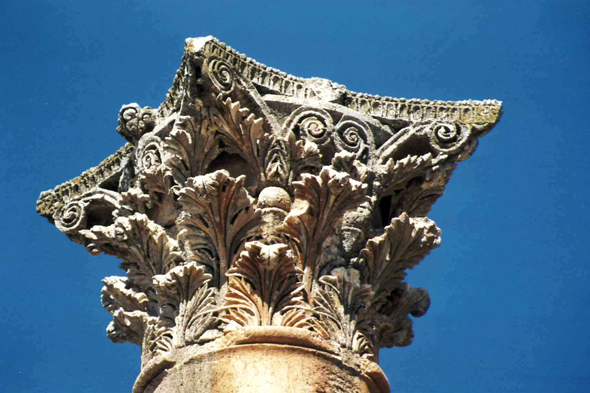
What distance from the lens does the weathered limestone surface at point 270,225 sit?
382 inches

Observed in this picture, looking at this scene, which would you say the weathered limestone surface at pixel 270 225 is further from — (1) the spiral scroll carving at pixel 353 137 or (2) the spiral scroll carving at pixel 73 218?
(2) the spiral scroll carving at pixel 73 218

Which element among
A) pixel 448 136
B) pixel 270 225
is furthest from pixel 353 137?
pixel 270 225

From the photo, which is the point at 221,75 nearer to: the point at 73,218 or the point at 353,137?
the point at 353,137

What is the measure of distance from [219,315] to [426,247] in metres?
2.16

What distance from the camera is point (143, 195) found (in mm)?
11062

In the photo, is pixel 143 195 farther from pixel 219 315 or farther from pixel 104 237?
pixel 219 315

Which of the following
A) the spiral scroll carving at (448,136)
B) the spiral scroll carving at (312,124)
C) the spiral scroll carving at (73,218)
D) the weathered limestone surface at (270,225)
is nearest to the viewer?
the weathered limestone surface at (270,225)

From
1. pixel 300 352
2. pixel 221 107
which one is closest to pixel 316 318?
pixel 300 352

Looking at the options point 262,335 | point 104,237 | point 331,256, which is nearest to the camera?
point 262,335

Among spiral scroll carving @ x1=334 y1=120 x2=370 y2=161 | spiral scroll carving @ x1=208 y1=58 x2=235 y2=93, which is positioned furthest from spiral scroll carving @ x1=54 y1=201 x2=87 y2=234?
spiral scroll carving @ x1=334 y1=120 x2=370 y2=161

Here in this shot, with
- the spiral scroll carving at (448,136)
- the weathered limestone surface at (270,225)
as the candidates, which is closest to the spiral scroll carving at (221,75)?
the weathered limestone surface at (270,225)

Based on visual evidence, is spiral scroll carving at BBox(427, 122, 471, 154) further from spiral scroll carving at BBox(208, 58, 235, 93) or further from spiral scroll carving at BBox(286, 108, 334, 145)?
spiral scroll carving at BBox(208, 58, 235, 93)

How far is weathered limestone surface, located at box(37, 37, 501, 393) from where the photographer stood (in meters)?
9.70

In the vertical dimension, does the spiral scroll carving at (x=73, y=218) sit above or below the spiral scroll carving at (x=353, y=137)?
below
